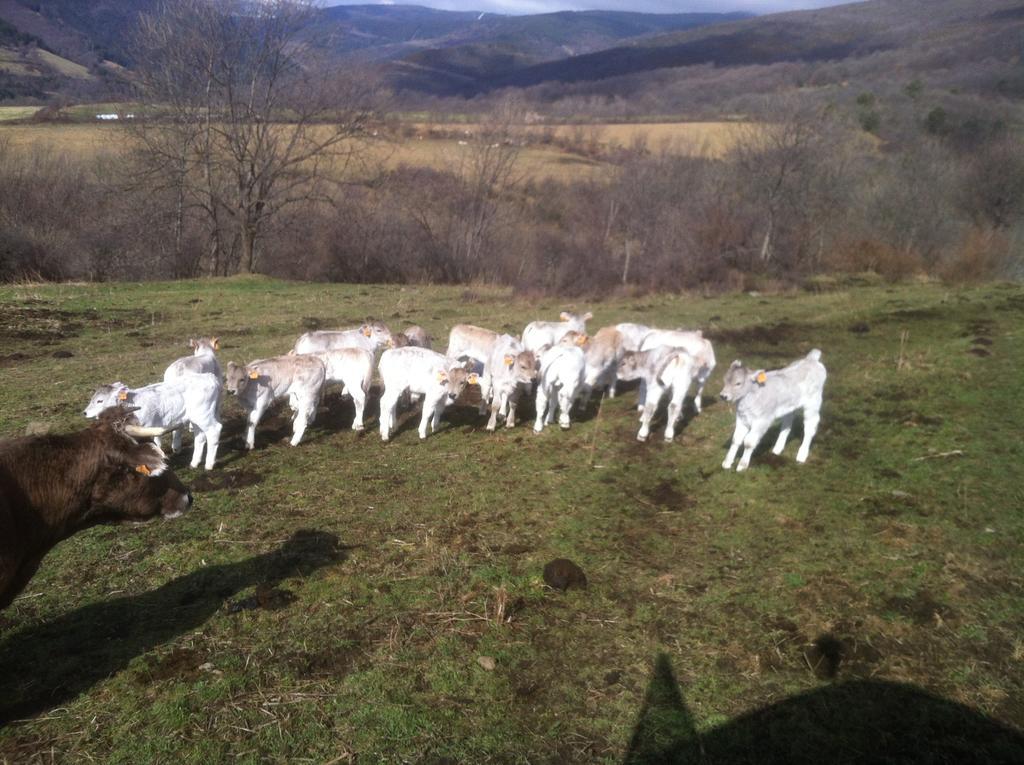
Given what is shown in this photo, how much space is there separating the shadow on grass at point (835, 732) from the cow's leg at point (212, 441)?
7291 millimetres

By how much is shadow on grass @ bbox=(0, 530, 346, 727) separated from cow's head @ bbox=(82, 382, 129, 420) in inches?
133

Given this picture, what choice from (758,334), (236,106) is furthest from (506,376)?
(236,106)

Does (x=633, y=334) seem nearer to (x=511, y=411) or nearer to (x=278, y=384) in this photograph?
(x=511, y=411)

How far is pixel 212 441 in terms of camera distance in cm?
1024

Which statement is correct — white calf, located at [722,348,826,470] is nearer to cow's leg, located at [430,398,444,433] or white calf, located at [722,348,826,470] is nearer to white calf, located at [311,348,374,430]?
cow's leg, located at [430,398,444,433]

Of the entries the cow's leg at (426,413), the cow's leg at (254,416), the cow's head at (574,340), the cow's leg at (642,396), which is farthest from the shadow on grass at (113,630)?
the cow's leg at (642,396)

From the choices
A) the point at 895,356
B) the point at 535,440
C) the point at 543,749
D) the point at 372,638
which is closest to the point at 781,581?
the point at 543,749

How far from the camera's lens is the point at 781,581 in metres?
7.61

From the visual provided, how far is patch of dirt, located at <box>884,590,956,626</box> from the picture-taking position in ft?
22.8

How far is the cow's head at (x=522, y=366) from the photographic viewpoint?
40.0 feet

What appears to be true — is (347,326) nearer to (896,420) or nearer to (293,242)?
(896,420)

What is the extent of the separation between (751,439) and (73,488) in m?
8.79

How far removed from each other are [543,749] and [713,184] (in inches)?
1697

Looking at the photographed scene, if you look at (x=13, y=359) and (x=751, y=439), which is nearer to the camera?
(x=751, y=439)
